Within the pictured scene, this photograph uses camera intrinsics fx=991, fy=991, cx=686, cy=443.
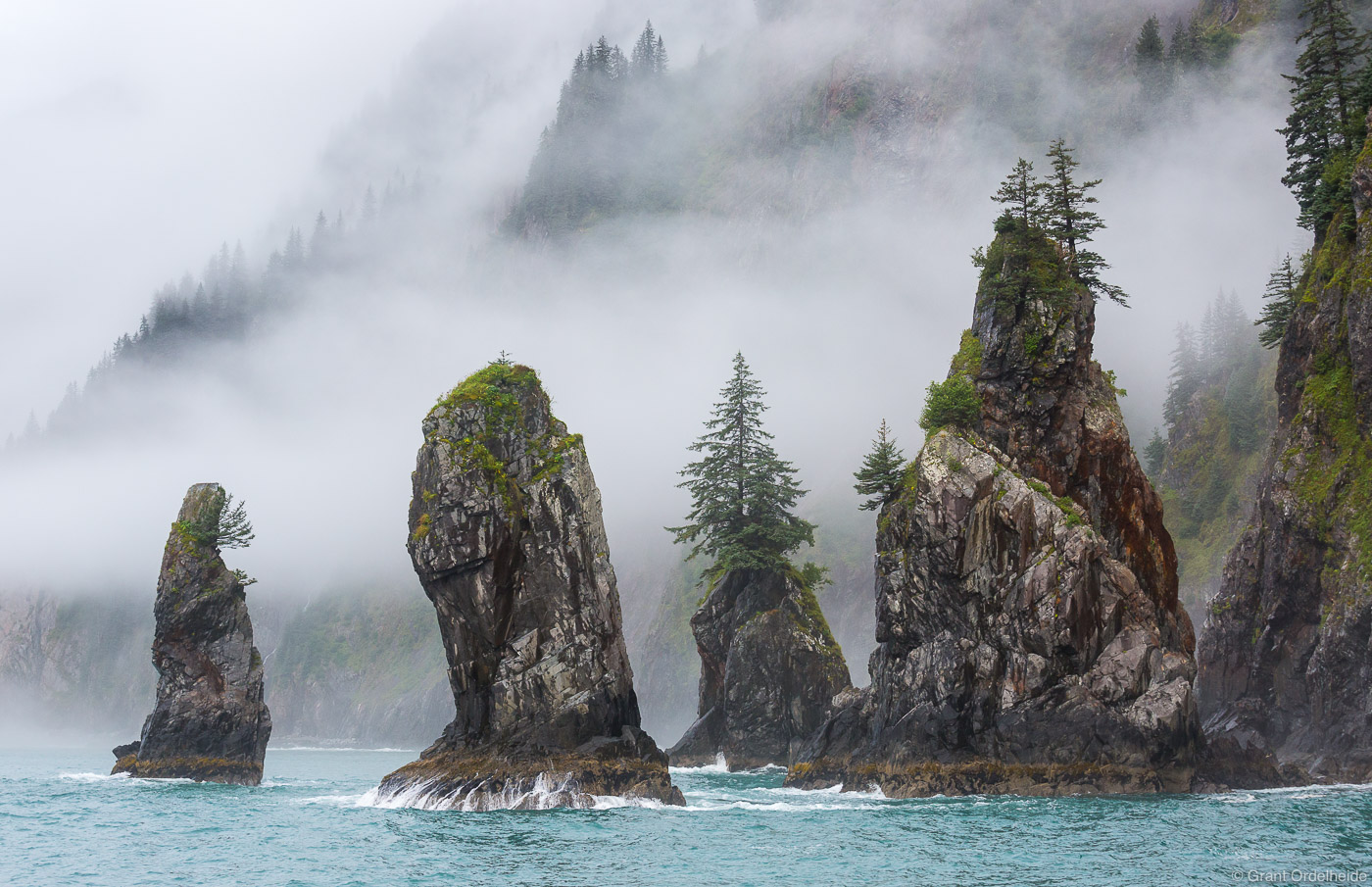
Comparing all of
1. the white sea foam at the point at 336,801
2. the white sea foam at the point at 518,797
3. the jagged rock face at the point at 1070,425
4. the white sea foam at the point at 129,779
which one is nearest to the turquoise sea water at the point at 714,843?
the white sea foam at the point at 336,801

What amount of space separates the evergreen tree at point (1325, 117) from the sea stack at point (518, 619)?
50.0 metres

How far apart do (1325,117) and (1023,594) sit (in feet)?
129

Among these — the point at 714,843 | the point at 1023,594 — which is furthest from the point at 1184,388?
the point at 714,843

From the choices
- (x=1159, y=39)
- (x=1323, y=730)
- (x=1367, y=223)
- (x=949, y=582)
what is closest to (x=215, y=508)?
(x=949, y=582)

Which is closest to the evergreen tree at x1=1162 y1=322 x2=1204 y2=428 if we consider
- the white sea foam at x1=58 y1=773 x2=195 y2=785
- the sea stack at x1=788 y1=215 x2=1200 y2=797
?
the sea stack at x1=788 y1=215 x2=1200 y2=797

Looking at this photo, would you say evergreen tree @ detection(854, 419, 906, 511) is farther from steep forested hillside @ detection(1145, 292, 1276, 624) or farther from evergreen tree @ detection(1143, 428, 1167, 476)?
evergreen tree @ detection(1143, 428, 1167, 476)

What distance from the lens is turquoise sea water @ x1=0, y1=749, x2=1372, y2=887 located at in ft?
95.8

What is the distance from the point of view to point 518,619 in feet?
171

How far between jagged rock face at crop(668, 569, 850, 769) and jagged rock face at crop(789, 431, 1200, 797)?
15.7 m

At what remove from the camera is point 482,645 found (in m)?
52.4

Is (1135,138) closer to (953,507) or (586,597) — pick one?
(953,507)

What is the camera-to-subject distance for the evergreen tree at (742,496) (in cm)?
8369

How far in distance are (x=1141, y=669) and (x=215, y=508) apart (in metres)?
61.3

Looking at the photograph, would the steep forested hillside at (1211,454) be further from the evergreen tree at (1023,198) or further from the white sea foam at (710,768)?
the white sea foam at (710,768)
